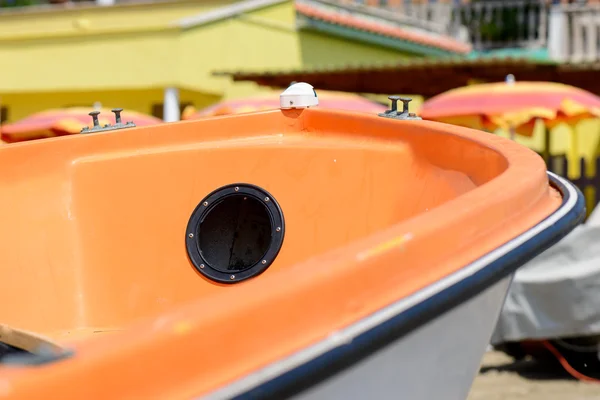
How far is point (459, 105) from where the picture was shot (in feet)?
28.9

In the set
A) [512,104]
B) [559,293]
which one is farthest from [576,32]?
[559,293]

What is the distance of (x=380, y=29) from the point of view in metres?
16.8

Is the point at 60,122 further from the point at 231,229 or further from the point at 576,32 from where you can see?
the point at 576,32

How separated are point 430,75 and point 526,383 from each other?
25.2 feet

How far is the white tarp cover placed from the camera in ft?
18.5

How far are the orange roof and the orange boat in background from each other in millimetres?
13103

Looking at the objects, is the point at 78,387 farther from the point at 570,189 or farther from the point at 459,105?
the point at 459,105

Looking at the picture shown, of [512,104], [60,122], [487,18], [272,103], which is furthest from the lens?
[487,18]

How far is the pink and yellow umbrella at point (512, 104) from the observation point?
8.40 metres

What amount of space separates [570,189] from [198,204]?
1203mm

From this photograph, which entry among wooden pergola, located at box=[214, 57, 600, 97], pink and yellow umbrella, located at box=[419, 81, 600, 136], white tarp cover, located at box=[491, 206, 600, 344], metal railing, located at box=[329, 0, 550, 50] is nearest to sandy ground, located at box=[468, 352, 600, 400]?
white tarp cover, located at box=[491, 206, 600, 344]

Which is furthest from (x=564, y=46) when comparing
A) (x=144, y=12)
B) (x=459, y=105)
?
(x=459, y=105)

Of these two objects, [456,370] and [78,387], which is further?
[456,370]

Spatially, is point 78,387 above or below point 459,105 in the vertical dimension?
above
